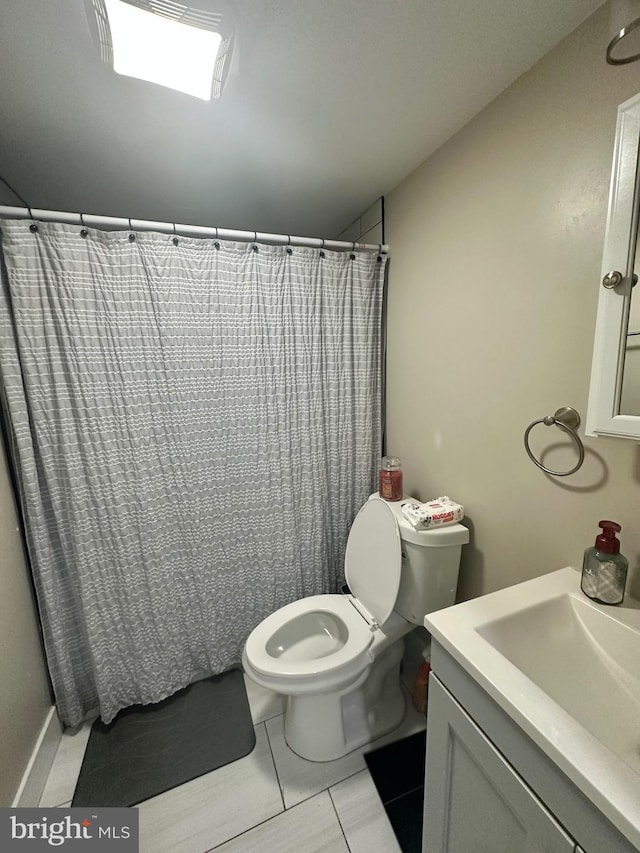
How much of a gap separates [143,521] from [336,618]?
35.4 inches

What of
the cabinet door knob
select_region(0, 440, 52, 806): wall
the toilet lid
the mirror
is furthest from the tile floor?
the cabinet door knob

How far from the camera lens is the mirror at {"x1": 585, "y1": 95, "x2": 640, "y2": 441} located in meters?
0.67

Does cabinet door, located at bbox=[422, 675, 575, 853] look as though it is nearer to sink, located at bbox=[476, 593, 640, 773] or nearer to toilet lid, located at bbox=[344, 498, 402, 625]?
sink, located at bbox=[476, 593, 640, 773]

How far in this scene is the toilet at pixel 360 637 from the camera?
1.17 m

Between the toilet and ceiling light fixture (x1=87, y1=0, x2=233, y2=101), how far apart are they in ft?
4.74

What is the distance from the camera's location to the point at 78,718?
1.39 m

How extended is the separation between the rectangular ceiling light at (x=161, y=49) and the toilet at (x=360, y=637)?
1.46 metres

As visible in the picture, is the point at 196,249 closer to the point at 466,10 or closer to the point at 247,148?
the point at 247,148

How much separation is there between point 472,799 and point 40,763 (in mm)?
1471

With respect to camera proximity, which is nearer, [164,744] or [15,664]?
[15,664]

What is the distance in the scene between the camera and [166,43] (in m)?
0.80

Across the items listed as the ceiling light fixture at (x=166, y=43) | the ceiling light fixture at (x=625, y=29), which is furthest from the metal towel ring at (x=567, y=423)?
the ceiling light fixture at (x=166, y=43)

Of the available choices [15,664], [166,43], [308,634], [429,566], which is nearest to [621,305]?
[429,566]

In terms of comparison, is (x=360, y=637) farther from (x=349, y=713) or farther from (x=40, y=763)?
(x=40, y=763)
